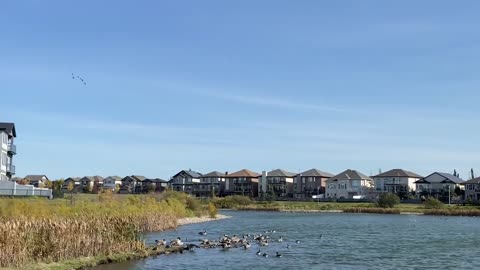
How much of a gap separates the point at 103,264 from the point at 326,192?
136139 millimetres

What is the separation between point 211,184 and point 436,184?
216 feet

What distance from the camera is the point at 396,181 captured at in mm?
155000

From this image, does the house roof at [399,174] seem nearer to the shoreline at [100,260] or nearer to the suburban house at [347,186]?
the suburban house at [347,186]

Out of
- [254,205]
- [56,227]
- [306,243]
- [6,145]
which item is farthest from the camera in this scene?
[254,205]

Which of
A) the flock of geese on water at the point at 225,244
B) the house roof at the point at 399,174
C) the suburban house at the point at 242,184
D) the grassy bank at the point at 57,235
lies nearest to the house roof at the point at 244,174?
the suburban house at the point at 242,184

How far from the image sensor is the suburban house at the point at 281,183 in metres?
169

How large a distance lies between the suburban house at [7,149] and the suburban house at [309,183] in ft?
332

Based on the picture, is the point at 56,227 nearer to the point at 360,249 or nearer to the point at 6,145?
the point at 360,249

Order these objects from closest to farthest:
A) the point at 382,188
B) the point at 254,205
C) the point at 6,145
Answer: the point at 6,145
the point at 254,205
the point at 382,188

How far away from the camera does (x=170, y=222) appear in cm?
5584

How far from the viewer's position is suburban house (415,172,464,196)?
477 feet

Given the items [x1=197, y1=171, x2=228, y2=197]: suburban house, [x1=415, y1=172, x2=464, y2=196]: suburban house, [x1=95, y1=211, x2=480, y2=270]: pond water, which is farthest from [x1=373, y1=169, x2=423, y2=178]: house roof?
[x1=95, y1=211, x2=480, y2=270]: pond water

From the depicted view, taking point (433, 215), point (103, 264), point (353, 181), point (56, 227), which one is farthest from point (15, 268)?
point (353, 181)

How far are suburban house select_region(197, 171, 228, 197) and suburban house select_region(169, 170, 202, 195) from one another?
257 cm
